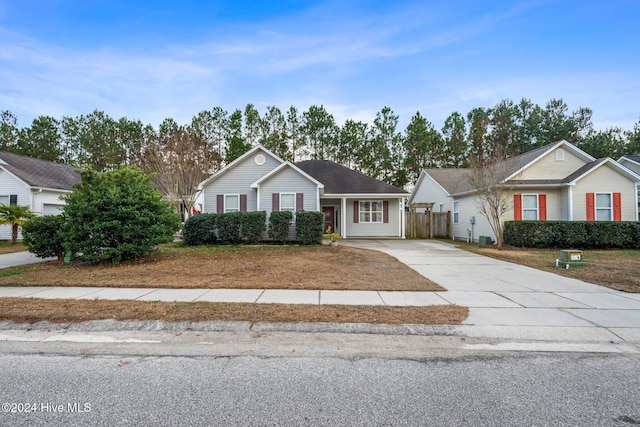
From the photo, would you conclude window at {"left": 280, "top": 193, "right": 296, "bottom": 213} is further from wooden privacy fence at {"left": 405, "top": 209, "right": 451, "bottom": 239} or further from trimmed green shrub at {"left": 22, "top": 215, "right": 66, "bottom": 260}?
wooden privacy fence at {"left": 405, "top": 209, "right": 451, "bottom": 239}

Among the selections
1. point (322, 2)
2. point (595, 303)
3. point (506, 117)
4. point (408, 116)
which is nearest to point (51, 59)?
Answer: point (322, 2)

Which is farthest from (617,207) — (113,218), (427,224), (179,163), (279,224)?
(179,163)

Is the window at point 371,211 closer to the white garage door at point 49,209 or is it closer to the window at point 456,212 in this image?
the window at point 456,212

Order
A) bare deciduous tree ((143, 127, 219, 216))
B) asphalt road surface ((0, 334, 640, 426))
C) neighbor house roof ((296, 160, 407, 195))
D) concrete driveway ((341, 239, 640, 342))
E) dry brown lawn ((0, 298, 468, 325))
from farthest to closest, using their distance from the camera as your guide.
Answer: neighbor house roof ((296, 160, 407, 195)), bare deciduous tree ((143, 127, 219, 216)), dry brown lawn ((0, 298, 468, 325)), concrete driveway ((341, 239, 640, 342)), asphalt road surface ((0, 334, 640, 426))

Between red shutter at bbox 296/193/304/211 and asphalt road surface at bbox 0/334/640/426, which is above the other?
red shutter at bbox 296/193/304/211

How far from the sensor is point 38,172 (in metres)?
19.9

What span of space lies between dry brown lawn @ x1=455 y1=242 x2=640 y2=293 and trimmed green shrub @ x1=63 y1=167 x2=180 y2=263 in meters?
12.5

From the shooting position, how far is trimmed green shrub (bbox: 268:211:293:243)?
49.6 feet

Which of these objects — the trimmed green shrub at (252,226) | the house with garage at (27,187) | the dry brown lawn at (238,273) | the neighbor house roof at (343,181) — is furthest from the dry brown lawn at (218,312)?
the house with garage at (27,187)

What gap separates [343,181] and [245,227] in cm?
789

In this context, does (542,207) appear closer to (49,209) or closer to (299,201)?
(299,201)

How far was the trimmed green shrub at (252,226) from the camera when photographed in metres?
15.1

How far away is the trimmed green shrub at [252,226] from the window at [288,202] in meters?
1.85

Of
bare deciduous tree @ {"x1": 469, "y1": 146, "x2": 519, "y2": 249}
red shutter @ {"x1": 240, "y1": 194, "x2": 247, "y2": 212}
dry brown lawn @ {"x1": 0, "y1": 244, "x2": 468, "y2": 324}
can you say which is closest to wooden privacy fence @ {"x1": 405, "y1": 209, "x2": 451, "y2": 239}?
bare deciduous tree @ {"x1": 469, "y1": 146, "x2": 519, "y2": 249}
